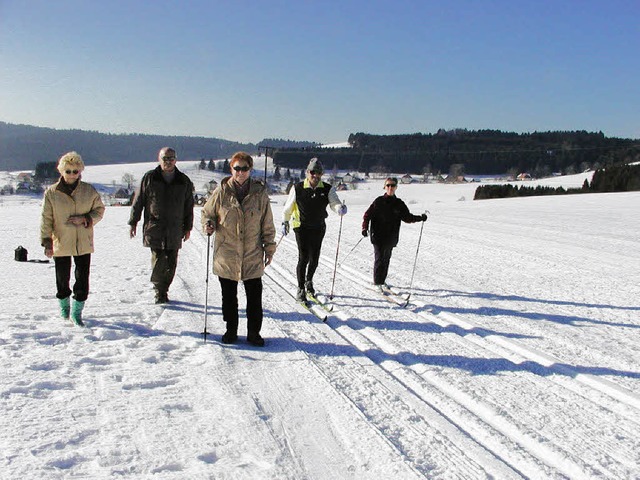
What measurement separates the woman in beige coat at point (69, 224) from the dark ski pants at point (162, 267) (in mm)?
1116

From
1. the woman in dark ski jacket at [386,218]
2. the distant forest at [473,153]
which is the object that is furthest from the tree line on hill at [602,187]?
the distant forest at [473,153]

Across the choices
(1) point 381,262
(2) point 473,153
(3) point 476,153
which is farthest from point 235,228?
(2) point 473,153

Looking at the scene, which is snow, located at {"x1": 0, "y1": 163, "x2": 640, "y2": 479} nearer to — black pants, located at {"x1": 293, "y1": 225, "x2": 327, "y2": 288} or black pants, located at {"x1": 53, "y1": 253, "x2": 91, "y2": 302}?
black pants, located at {"x1": 53, "y1": 253, "x2": 91, "y2": 302}

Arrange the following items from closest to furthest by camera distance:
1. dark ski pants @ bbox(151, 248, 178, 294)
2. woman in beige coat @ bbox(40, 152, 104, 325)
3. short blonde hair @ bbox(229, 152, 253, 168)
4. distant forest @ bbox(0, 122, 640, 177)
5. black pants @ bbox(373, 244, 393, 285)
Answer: short blonde hair @ bbox(229, 152, 253, 168) → woman in beige coat @ bbox(40, 152, 104, 325) → dark ski pants @ bbox(151, 248, 178, 294) → black pants @ bbox(373, 244, 393, 285) → distant forest @ bbox(0, 122, 640, 177)

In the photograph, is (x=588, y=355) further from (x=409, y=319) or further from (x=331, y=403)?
(x=331, y=403)

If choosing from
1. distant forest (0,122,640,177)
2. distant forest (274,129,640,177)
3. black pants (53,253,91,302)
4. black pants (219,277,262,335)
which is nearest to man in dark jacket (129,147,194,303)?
black pants (53,253,91,302)

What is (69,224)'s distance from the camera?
5.15 m

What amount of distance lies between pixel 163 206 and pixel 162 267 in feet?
2.75

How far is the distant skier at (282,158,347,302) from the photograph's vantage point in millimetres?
6848

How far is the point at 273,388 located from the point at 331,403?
54 cm

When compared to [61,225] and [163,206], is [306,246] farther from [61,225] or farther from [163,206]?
[61,225]

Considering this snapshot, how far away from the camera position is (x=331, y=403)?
3766 millimetres

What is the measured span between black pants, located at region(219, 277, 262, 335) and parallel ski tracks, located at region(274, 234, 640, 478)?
1.08m

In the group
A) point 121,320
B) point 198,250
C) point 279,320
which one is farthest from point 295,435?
point 198,250
